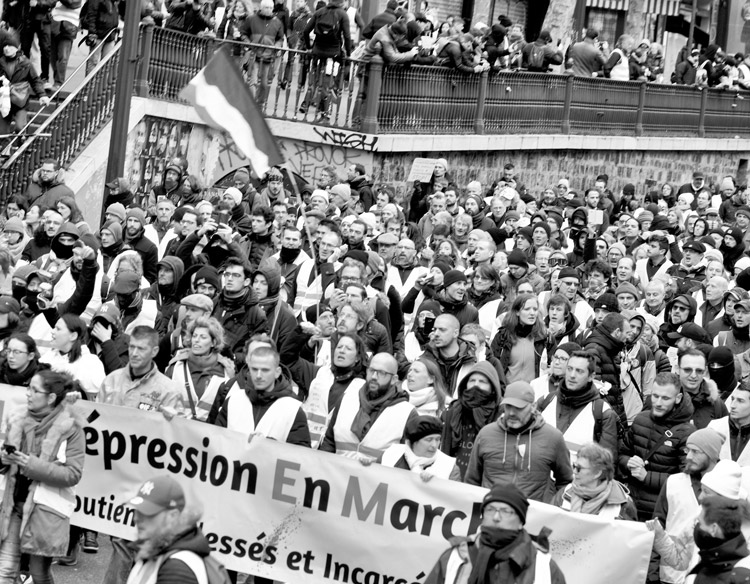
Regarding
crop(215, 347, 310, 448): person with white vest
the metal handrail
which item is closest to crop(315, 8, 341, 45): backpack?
the metal handrail

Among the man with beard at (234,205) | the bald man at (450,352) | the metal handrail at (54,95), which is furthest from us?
the metal handrail at (54,95)

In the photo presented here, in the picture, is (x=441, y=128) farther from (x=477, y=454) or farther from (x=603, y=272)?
(x=477, y=454)

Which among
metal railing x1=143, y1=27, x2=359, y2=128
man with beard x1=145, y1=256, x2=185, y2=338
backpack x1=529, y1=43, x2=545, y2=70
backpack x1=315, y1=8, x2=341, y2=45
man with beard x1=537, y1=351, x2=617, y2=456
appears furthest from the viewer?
backpack x1=529, y1=43, x2=545, y2=70

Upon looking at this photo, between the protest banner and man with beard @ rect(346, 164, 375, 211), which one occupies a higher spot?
the protest banner

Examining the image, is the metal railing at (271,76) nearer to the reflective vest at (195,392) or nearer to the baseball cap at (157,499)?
the reflective vest at (195,392)

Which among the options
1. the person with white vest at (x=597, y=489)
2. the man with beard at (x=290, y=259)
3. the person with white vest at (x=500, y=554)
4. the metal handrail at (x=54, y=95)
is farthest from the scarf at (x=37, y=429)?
the metal handrail at (x=54, y=95)

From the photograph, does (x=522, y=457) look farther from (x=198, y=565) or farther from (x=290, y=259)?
(x=290, y=259)

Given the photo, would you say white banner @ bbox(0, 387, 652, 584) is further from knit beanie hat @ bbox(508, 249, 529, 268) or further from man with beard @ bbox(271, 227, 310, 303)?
knit beanie hat @ bbox(508, 249, 529, 268)

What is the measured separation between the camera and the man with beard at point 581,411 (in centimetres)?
934

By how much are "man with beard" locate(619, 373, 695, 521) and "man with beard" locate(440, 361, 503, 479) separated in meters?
0.86

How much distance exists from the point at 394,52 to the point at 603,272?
8836mm

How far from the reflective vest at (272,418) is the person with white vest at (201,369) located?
1.96 ft

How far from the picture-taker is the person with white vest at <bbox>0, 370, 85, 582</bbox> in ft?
27.0

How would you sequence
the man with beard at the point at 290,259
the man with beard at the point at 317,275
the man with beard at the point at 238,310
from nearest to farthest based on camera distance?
the man with beard at the point at 238,310
the man with beard at the point at 317,275
the man with beard at the point at 290,259
